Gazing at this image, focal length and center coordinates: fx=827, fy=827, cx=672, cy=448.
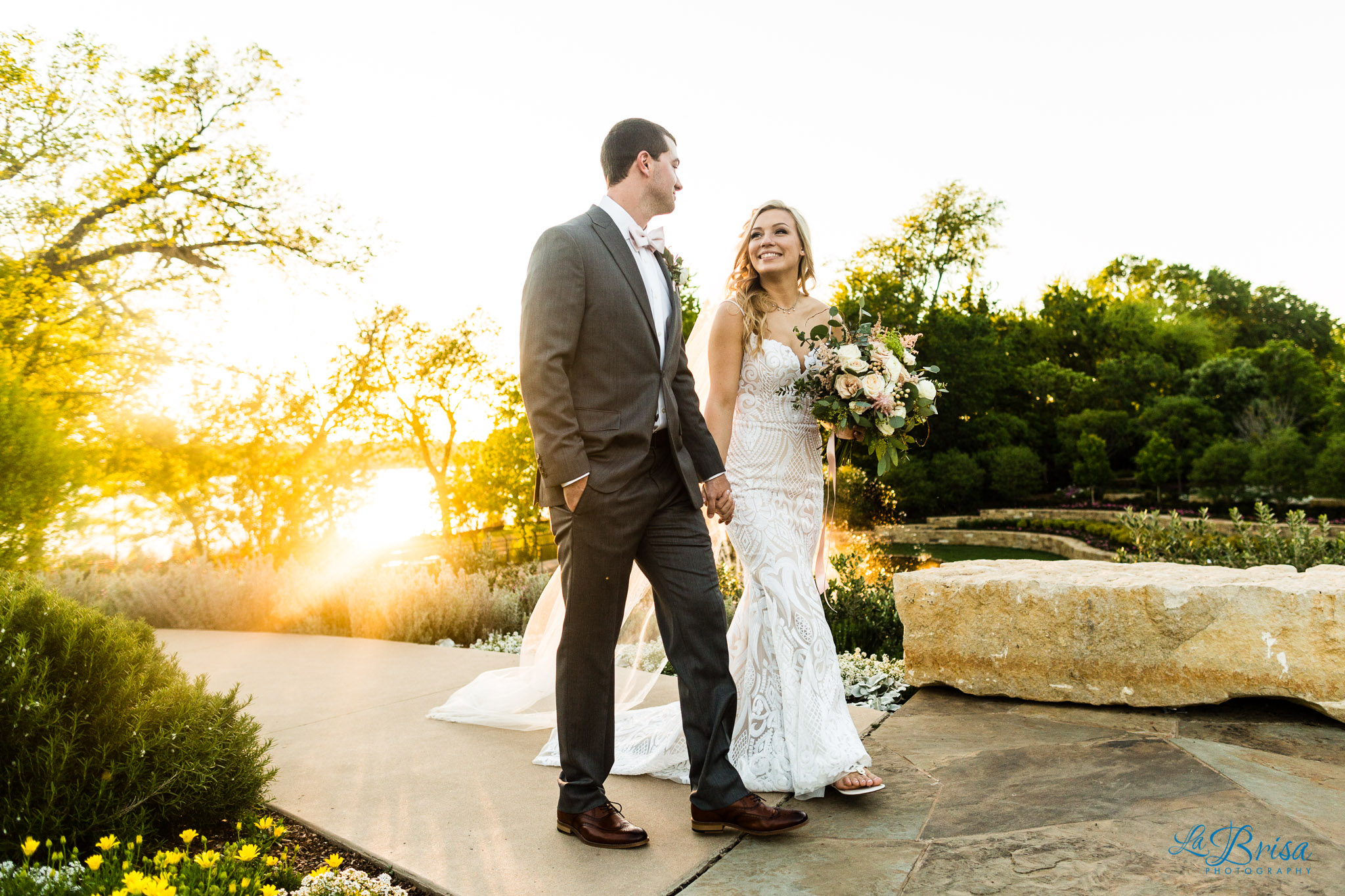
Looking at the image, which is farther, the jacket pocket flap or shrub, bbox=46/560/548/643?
shrub, bbox=46/560/548/643

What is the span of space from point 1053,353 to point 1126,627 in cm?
3719

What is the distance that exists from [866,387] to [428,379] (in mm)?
18040

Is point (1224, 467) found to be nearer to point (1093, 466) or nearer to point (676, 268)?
point (1093, 466)

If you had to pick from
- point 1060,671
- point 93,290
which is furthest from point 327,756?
point 93,290

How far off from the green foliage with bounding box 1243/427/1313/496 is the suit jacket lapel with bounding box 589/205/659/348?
23911mm

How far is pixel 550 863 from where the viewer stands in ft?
8.23

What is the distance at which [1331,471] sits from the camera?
1992 centimetres

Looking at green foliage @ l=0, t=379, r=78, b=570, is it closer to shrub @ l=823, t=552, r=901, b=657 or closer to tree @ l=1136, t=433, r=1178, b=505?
shrub @ l=823, t=552, r=901, b=657

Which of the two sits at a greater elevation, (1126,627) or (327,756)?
(1126,627)

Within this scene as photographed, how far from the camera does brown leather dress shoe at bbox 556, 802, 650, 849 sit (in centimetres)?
259

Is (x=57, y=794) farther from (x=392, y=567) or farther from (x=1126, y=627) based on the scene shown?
(x=392, y=567)

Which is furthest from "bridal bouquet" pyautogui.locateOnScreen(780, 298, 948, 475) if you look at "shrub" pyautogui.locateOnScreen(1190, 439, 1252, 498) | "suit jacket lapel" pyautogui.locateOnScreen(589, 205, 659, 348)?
"shrub" pyautogui.locateOnScreen(1190, 439, 1252, 498)

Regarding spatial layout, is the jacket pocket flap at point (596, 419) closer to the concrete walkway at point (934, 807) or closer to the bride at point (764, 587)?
the bride at point (764, 587)

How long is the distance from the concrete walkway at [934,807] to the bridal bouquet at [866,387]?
134 cm
